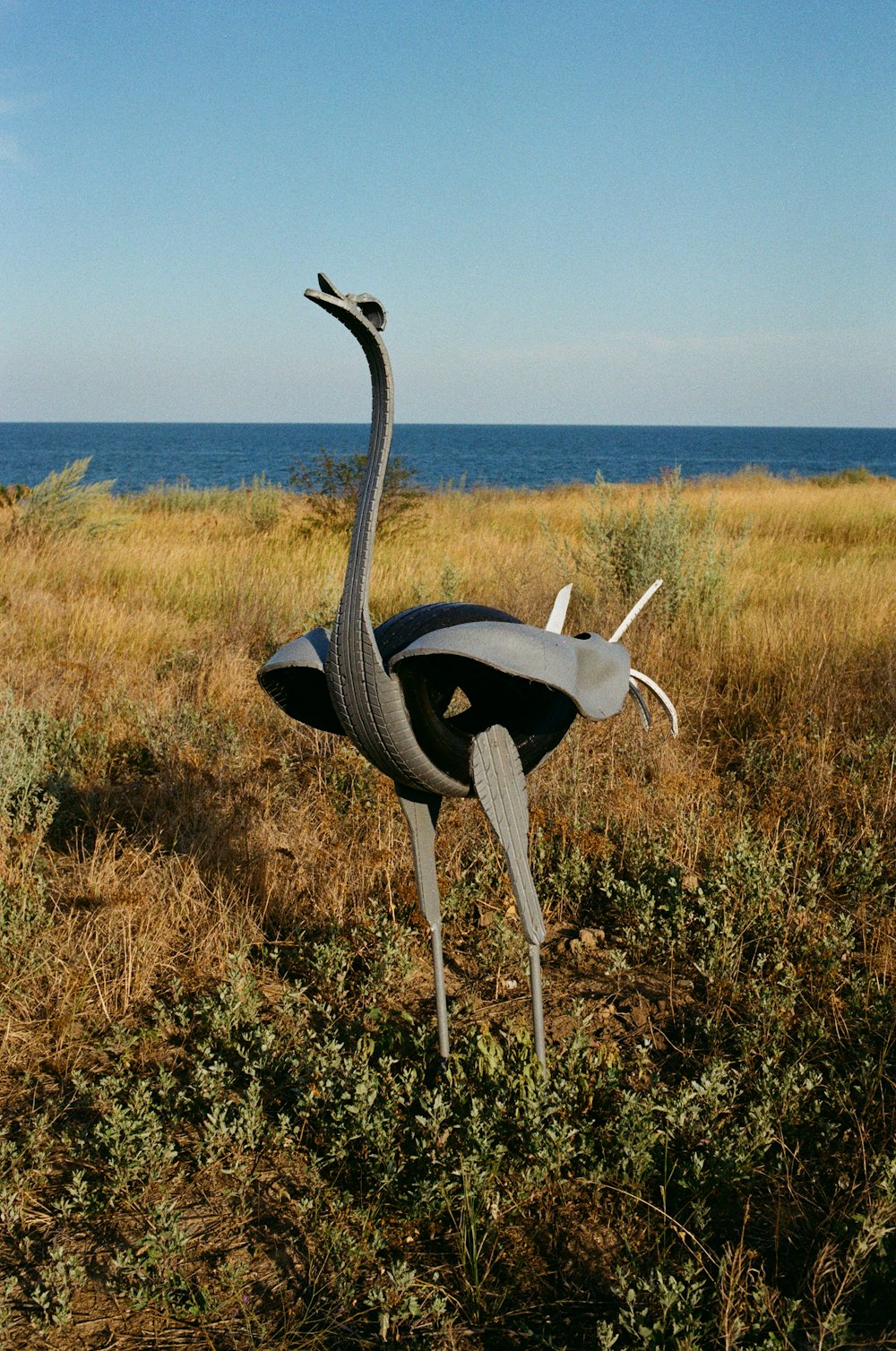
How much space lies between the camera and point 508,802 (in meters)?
2.35

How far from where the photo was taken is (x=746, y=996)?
10.4 ft

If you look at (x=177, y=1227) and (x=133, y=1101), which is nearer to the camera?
(x=177, y=1227)

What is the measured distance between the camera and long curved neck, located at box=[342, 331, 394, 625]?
2.07 meters

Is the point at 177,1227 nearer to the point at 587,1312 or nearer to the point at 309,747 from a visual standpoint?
the point at 587,1312

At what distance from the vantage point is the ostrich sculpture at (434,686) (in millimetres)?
2070

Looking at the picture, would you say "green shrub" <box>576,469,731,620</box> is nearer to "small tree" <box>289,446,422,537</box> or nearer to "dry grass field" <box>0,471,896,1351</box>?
"dry grass field" <box>0,471,896,1351</box>

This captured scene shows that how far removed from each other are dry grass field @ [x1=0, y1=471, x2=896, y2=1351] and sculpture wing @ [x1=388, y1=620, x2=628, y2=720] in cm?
113

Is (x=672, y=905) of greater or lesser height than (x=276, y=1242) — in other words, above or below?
above

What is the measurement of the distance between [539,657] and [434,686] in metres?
0.49

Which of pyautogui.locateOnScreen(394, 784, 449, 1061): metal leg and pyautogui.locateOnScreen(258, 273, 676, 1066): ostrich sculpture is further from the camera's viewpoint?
pyautogui.locateOnScreen(394, 784, 449, 1061): metal leg

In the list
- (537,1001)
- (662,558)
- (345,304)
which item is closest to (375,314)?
(345,304)

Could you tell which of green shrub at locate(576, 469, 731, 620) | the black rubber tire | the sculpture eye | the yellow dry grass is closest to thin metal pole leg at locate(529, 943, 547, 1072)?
→ the black rubber tire

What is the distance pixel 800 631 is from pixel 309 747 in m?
3.33

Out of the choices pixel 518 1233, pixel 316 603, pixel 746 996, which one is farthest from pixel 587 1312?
pixel 316 603
